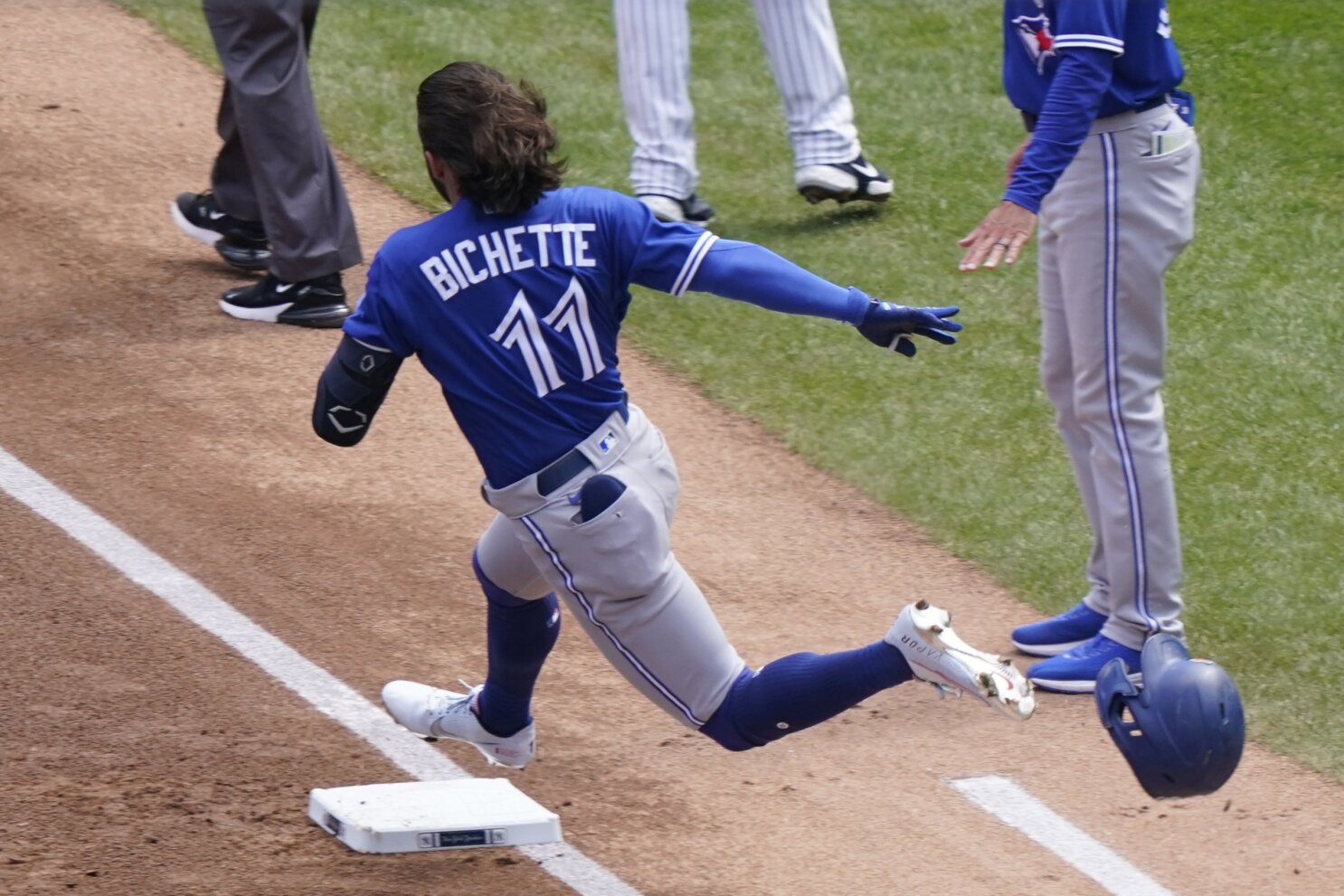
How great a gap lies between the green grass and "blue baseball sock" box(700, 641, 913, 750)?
4.38 ft

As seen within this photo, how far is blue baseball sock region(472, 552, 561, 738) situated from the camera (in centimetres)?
385

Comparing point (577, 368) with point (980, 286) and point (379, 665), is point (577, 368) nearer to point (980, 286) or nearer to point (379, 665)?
point (379, 665)

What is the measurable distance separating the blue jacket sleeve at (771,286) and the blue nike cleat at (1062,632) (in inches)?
61.8

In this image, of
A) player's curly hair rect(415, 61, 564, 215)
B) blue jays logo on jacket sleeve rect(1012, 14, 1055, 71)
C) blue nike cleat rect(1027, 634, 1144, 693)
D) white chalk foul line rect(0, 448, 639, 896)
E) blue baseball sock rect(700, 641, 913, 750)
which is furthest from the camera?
blue nike cleat rect(1027, 634, 1144, 693)

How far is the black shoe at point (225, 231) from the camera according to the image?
21.5 ft

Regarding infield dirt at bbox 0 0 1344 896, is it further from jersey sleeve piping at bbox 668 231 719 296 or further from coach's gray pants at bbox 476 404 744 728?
jersey sleeve piping at bbox 668 231 719 296

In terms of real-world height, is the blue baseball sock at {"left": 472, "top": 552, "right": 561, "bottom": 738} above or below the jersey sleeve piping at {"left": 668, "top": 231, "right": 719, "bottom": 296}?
below

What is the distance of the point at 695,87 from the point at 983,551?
3.91 meters

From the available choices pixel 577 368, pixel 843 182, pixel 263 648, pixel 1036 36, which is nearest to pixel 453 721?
pixel 263 648

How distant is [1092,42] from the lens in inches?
156

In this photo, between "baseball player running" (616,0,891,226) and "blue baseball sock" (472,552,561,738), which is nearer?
"blue baseball sock" (472,552,561,738)

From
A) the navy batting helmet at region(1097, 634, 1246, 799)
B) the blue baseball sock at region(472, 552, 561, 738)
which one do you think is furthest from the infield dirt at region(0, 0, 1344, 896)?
the navy batting helmet at region(1097, 634, 1246, 799)

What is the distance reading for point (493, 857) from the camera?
12.4ft

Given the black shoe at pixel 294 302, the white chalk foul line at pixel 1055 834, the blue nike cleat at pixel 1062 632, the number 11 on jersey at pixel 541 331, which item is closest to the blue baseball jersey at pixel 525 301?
the number 11 on jersey at pixel 541 331
